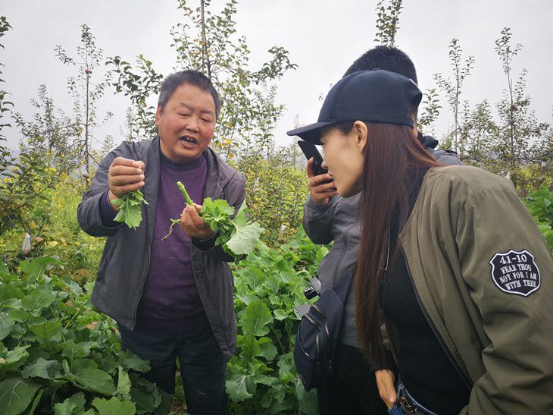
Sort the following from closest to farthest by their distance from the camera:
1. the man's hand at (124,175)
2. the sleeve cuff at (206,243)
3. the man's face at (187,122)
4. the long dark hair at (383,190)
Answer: the long dark hair at (383,190)
the man's hand at (124,175)
the sleeve cuff at (206,243)
the man's face at (187,122)

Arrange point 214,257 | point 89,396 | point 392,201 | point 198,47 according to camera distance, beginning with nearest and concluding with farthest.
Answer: point 392,201
point 89,396
point 214,257
point 198,47

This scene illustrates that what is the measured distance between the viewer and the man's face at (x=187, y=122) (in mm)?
1832

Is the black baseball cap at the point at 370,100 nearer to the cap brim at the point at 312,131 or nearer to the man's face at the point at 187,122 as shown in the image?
the cap brim at the point at 312,131

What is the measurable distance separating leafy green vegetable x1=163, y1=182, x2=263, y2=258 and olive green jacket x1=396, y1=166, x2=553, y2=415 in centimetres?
72

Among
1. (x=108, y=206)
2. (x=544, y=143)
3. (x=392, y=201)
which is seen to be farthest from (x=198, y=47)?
(x=544, y=143)

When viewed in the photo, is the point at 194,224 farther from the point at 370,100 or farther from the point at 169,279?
the point at 370,100

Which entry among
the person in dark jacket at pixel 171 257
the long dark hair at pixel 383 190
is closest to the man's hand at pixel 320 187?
the person in dark jacket at pixel 171 257

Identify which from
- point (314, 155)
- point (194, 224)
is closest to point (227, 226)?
point (194, 224)

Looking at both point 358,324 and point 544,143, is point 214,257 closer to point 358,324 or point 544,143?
point 358,324

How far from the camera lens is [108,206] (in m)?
1.65

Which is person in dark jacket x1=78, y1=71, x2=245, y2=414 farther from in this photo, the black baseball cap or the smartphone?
the black baseball cap

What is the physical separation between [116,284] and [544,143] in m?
12.0

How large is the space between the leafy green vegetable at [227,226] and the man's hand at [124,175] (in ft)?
0.62

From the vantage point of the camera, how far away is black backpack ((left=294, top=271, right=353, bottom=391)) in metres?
1.55
